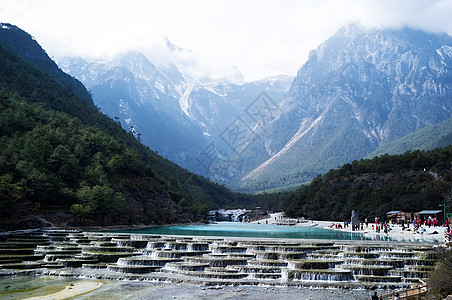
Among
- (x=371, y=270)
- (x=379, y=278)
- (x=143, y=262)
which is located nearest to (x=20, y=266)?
(x=143, y=262)

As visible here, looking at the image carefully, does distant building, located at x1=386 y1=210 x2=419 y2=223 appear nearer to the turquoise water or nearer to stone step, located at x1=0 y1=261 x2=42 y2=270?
the turquoise water

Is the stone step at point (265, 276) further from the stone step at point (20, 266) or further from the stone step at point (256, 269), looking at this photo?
the stone step at point (20, 266)

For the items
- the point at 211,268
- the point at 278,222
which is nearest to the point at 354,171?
the point at 278,222

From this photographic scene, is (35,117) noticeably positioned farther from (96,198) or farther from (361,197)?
(361,197)

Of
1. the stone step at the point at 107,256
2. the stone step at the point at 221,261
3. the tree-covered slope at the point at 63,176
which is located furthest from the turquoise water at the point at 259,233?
the stone step at the point at 221,261

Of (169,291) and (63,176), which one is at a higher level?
(63,176)

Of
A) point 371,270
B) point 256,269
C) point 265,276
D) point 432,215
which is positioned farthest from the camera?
point 432,215

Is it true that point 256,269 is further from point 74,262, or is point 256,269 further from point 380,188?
point 380,188
